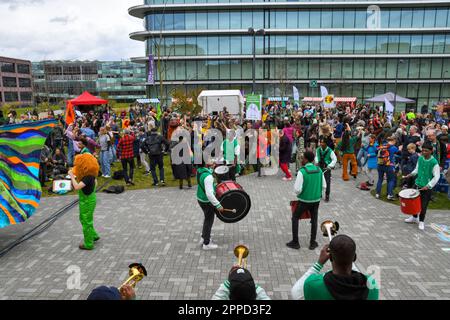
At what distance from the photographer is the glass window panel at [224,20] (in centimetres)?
4650

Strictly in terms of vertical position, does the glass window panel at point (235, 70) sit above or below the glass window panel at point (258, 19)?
below

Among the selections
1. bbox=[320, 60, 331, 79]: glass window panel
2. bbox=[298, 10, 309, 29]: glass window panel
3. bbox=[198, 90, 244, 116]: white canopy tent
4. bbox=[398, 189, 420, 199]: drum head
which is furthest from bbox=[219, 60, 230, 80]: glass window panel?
bbox=[398, 189, 420, 199]: drum head

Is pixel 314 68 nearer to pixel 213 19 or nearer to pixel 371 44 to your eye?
pixel 371 44

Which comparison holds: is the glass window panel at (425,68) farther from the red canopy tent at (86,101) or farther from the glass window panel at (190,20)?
the red canopy tent at (86,101)

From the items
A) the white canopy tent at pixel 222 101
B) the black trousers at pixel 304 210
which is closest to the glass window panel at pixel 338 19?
the white canopy tent at pixel 222 101

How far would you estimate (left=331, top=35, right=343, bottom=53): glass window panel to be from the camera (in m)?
47.0

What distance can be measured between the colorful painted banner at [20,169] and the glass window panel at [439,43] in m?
50.0

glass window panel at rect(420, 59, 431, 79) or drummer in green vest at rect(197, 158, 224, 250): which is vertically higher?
glass window panel at rect(420, 59, 431, 79)

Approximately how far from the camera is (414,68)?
1861 inches

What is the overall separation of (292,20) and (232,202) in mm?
44569

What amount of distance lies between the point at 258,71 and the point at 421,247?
4287 cm

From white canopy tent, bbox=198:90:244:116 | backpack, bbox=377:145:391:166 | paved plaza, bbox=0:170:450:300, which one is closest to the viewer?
paved plaza, bbox=0:170:450:300

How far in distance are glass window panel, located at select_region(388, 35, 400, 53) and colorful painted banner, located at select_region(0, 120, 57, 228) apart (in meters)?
47.3

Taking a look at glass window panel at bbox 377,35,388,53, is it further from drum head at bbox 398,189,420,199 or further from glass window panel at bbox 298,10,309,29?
drum head at bbox 398,189,420,199
